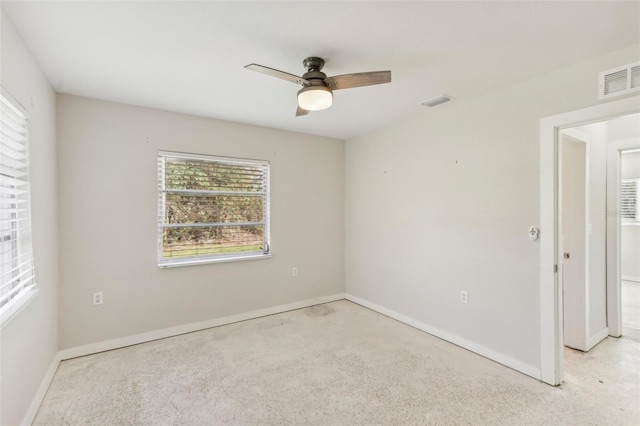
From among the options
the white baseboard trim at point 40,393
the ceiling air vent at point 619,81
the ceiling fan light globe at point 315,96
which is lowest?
the white baseboard trim at point 40,393

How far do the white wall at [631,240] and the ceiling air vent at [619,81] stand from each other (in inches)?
207

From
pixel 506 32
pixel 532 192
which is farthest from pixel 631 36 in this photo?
pixel 532 192

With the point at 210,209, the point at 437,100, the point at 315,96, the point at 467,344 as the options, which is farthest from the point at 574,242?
the point at 210,209

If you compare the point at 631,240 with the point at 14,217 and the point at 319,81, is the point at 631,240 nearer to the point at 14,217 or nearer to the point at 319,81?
the point at 319,81

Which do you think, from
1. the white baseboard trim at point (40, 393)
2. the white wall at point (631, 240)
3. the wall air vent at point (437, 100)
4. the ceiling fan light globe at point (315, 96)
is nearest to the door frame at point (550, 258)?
the wall air vent at point (437, 100)

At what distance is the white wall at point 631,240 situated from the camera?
564 centimetres

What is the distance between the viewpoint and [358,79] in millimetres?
2004

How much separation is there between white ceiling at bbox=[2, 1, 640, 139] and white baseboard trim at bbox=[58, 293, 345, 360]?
95.6 inches

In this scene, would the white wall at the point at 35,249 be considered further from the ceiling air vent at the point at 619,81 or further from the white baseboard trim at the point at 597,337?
the white baseboard trim at the point at 597,337

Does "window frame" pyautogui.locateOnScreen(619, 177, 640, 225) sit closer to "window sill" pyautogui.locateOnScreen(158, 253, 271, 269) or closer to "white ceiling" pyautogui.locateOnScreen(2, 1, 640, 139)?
"white ceiling" pyautogui.locateOnScreen(2, 1, 640, 139)

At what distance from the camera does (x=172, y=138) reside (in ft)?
11.0

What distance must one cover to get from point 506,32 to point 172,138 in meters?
3.19

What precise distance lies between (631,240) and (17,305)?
343 inches

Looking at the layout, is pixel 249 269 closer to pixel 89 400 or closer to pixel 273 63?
pixel 89 400
